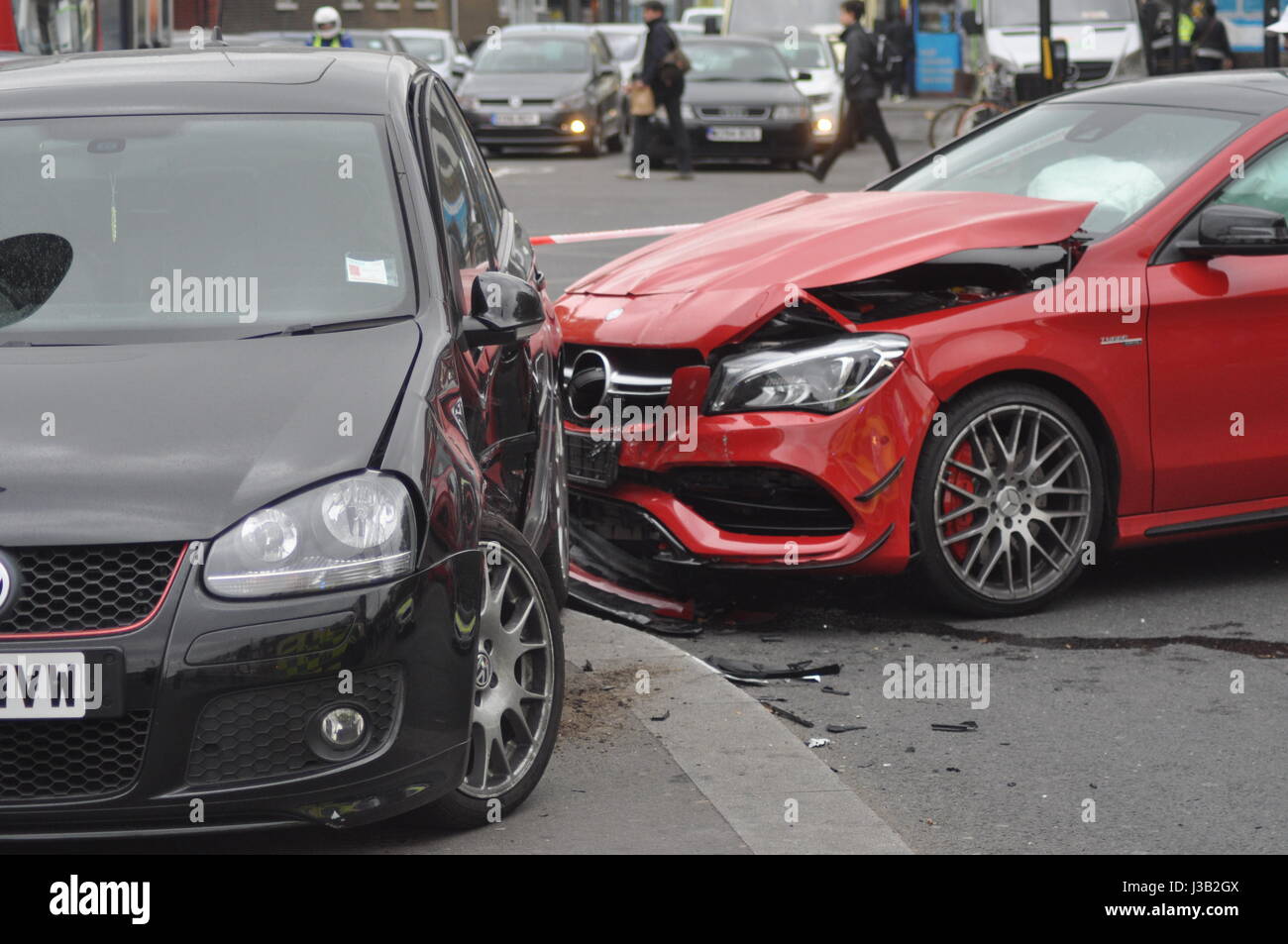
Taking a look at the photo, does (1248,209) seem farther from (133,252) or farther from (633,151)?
(633,151)

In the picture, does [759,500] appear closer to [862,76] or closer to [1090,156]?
[1090,156]

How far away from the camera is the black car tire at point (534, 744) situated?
14.2ft

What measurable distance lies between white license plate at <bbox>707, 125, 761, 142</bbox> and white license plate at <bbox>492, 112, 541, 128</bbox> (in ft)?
9.64

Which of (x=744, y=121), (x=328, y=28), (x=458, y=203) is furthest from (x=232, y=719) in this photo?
(x=744, y=121)

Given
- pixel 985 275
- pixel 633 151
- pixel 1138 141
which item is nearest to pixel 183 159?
pixel 985 275

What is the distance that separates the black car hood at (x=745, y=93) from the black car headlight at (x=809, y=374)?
61.3 ft

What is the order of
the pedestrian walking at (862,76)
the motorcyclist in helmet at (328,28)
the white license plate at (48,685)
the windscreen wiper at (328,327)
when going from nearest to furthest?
the white license plate at (48,685) < the windscreen wiper at (328,327) < the motorcyclist in helmet at (328,28) < the pedestrian walking at (862,76)

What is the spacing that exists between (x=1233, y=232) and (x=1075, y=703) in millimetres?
1752

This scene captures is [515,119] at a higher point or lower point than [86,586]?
higher

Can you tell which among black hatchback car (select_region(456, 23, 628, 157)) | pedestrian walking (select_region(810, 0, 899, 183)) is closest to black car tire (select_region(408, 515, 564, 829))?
pedestrian walking (select_region(810, 0, 899, 183))

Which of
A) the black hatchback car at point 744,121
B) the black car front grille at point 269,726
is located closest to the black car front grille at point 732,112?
the black hatchback car at point 744,121

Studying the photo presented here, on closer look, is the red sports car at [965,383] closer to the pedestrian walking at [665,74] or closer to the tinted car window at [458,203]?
the tinted car window at [458,203]

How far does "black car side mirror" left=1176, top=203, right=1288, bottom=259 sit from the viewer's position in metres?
6.36

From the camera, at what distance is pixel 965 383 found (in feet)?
20.2
